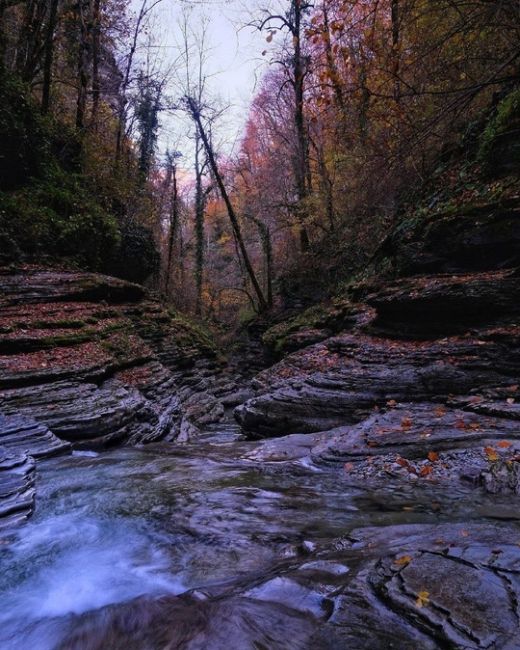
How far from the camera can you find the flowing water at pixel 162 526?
11.5 ft

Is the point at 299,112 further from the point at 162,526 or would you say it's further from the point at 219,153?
the point at 162,526

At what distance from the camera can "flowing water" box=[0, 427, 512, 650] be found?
11.5 feet

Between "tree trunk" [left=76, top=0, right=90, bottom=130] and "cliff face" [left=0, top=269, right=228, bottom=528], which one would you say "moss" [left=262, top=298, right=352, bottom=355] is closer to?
"cliff face" [left=0, top=269, right=228, bottom=528]

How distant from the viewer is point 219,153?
83.3ft

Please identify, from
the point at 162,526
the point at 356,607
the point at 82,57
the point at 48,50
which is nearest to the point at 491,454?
the point at 356,607

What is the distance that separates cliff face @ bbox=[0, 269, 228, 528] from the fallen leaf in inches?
166

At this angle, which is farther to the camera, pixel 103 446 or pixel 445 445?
pixel 103 446

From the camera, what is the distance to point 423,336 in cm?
911

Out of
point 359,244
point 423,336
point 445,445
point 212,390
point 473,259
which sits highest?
point 359,244

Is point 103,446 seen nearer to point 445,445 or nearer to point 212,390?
point 445,445

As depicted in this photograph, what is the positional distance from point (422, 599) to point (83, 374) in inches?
323

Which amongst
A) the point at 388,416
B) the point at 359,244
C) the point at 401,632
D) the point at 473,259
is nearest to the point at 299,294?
the point at 359,244

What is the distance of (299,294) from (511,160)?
11.0 meters

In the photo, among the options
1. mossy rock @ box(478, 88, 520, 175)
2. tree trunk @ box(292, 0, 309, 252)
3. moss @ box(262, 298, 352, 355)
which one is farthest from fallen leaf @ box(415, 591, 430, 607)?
tree trunk @ box(292, 0, 309, 252)
